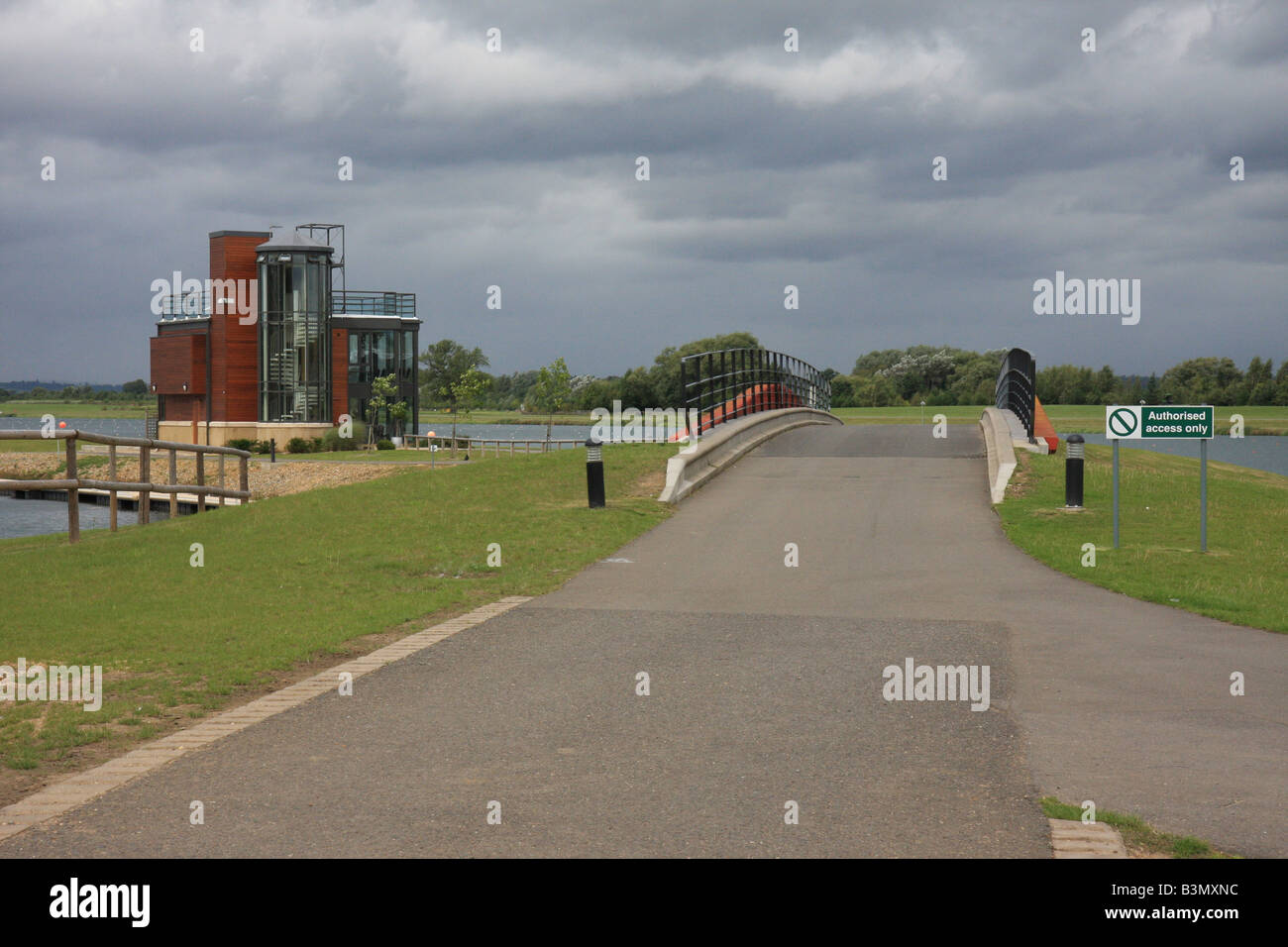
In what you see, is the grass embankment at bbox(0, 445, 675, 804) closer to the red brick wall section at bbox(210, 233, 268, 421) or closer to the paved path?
the paved path

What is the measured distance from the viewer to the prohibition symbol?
13328 mm

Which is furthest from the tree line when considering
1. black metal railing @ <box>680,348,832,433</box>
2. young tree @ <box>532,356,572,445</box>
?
black metal railing @ <box>680,348,832,433</box>

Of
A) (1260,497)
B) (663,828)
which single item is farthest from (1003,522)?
(663,828)

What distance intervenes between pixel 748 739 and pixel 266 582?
693cm

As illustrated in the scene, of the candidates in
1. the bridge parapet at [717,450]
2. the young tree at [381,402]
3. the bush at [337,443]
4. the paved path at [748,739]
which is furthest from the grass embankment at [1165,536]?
the young tree at [381,402]

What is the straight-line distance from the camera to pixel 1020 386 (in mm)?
24297

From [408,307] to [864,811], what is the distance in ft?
224

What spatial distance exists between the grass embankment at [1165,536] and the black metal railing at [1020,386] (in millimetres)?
2453

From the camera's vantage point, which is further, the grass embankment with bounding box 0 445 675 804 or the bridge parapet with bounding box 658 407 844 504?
the bridge parapet with bounding box 658 407 844 504

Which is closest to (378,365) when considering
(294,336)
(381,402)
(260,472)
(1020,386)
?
(381,402)

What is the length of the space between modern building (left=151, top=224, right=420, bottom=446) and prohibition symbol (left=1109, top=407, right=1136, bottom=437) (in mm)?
56409

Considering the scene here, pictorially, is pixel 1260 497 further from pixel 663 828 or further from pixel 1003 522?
pixel 663 828

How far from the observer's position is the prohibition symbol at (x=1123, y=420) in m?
13.3

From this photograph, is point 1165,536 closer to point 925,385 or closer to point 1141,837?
point 1141,837
